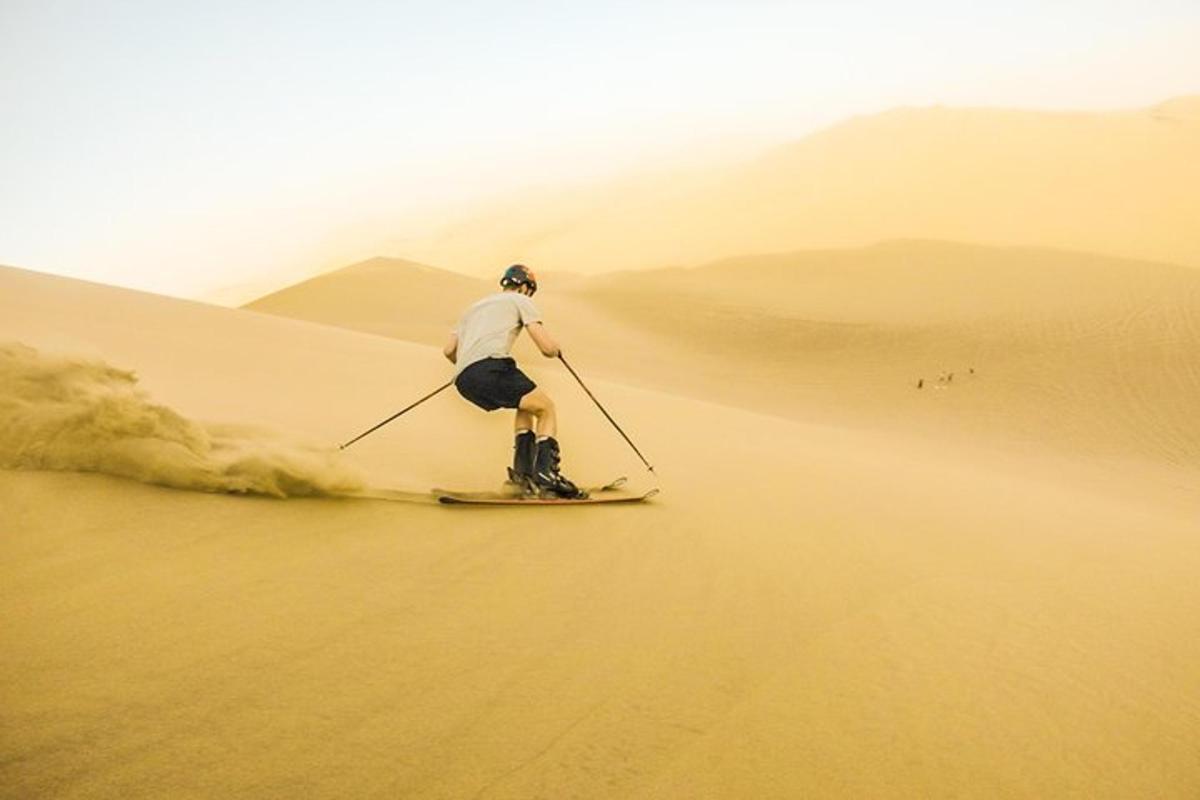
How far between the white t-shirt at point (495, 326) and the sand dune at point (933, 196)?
23945mm

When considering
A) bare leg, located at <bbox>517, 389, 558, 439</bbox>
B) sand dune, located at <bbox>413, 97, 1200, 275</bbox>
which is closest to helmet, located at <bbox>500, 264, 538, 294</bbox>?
bare leg, located at <bbox>517, 389, 558, 439</bbox>

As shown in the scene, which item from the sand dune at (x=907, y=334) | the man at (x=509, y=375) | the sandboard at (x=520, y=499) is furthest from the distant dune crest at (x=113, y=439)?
the sand dune at (x=907, y=334)

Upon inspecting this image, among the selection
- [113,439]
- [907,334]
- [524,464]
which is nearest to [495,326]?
[524,464]

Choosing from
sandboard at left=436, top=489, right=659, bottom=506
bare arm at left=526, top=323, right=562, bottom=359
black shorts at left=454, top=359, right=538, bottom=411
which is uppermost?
bare arm at left=526, top=323, right=562, bottom=359

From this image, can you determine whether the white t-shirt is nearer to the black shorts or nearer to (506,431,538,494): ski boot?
the black shorts

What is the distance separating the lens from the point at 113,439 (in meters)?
3.17

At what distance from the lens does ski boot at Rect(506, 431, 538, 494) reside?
458cm

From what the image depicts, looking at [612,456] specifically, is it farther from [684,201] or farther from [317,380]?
[684,201]

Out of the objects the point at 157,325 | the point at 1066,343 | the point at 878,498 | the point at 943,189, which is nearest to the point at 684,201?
the point at 943,189

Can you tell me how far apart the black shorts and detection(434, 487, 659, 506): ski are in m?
0.64

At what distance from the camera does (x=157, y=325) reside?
9.23m

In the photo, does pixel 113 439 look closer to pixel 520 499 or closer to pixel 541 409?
pixel 520 499

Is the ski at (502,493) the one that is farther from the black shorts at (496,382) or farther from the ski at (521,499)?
the black shorts at (496,382)

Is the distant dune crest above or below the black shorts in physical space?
below
